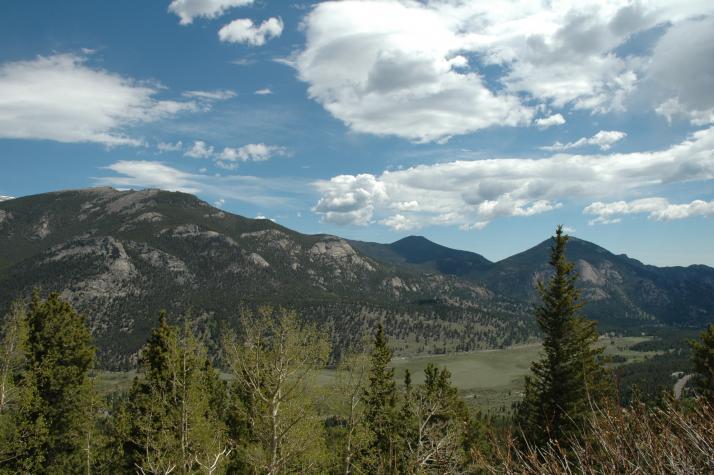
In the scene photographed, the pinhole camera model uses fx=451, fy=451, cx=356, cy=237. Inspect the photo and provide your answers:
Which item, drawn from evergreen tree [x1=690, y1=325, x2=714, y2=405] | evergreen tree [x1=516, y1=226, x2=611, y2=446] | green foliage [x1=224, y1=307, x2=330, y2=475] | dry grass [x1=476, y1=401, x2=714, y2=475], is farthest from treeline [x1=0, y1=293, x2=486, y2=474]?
evergreen tree [x1=690, y1=325, x2=714, y2=405]

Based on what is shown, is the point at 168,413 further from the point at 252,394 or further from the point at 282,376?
the point at 282,376

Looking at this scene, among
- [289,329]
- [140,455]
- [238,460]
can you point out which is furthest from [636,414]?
[238,460]

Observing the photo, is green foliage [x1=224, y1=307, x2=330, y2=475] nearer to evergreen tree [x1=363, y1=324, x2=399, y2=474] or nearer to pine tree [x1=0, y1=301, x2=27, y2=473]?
evergreen tree [x1=363, y1=324, x2=399, y2=474]

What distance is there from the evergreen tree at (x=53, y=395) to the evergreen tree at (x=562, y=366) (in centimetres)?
2930

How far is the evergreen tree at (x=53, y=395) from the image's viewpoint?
2828 centimetres

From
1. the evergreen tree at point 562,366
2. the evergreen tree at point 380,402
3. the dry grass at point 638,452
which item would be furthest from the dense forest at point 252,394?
the dry grass at point 638,452

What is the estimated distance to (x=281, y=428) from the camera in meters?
23.8

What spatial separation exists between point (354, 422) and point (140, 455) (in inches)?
534

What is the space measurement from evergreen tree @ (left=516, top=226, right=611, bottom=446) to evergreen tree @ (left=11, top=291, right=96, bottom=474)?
2930cm

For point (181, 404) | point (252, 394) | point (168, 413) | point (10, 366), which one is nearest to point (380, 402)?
point (252, 394)

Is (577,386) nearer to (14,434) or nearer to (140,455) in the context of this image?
(140,455)

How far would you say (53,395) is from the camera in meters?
30.4

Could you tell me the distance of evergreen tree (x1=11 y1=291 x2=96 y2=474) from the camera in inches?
1113

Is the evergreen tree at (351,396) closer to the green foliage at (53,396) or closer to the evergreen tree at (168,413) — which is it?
the evergreen tree at (168,413)
